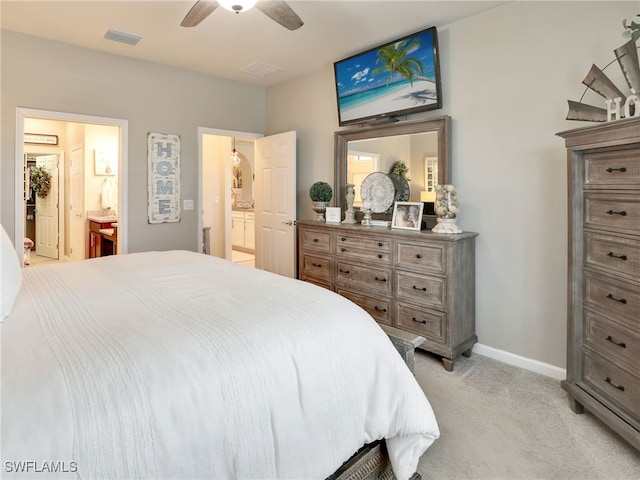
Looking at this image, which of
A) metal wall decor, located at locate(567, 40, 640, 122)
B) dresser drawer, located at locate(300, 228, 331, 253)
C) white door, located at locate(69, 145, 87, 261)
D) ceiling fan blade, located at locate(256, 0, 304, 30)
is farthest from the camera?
white door, located at locate(69, 145, 87, 261)

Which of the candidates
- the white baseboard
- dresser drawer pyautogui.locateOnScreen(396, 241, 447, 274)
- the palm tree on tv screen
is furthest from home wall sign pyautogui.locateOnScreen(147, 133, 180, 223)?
the white baseboard

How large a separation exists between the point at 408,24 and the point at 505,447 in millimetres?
3164

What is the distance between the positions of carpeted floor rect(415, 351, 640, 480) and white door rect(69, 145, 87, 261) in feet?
19.6

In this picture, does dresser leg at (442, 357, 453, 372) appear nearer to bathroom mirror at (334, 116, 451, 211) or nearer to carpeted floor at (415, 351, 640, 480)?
carpeted floor at (415, 351, 640, 480)

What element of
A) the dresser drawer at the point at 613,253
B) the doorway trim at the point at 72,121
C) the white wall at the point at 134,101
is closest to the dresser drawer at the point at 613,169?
the dresser drawer at the point at 613,253

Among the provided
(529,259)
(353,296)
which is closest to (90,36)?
(353,296)

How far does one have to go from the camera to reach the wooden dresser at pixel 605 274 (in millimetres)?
1793

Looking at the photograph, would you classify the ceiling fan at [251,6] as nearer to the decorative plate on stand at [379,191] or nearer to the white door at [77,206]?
the decorative plate on stand at [379,191]

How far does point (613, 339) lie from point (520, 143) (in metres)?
1.50

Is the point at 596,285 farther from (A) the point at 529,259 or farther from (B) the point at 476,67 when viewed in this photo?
(B) the point at 476,67

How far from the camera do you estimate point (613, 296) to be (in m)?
1.94

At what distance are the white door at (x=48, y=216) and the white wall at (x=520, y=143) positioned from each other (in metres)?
7.38

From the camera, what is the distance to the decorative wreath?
748cm

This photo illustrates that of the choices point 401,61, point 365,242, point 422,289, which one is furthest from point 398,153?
point 422,289
